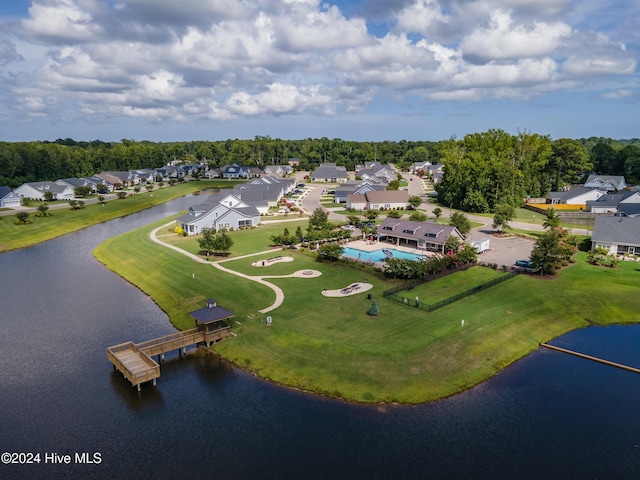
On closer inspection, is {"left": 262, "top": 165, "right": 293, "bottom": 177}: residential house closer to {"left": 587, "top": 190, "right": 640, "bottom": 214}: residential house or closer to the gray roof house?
{"left": 587, "top": 190, "right": 640, "bottom": 214}: residential house

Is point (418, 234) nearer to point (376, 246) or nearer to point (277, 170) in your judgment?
point (376, 246)

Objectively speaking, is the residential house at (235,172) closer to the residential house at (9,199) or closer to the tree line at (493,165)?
the tree line at (493,165)

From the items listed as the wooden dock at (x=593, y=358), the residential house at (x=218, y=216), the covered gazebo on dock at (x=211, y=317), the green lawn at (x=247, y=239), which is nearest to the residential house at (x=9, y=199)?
the green lawn at (x=247, y=239)

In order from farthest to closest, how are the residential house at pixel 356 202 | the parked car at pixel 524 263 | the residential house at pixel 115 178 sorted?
the residential house at pixel 115 178, the residential house at pixel 356 202, the parked car at pixel 524 263

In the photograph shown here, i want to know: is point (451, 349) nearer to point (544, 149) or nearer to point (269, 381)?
point (269, 381)

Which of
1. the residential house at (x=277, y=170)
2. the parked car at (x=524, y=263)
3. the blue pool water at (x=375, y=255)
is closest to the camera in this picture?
the parked car at (x=524, y=263)

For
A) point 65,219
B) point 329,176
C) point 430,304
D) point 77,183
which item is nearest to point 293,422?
point 430,304
